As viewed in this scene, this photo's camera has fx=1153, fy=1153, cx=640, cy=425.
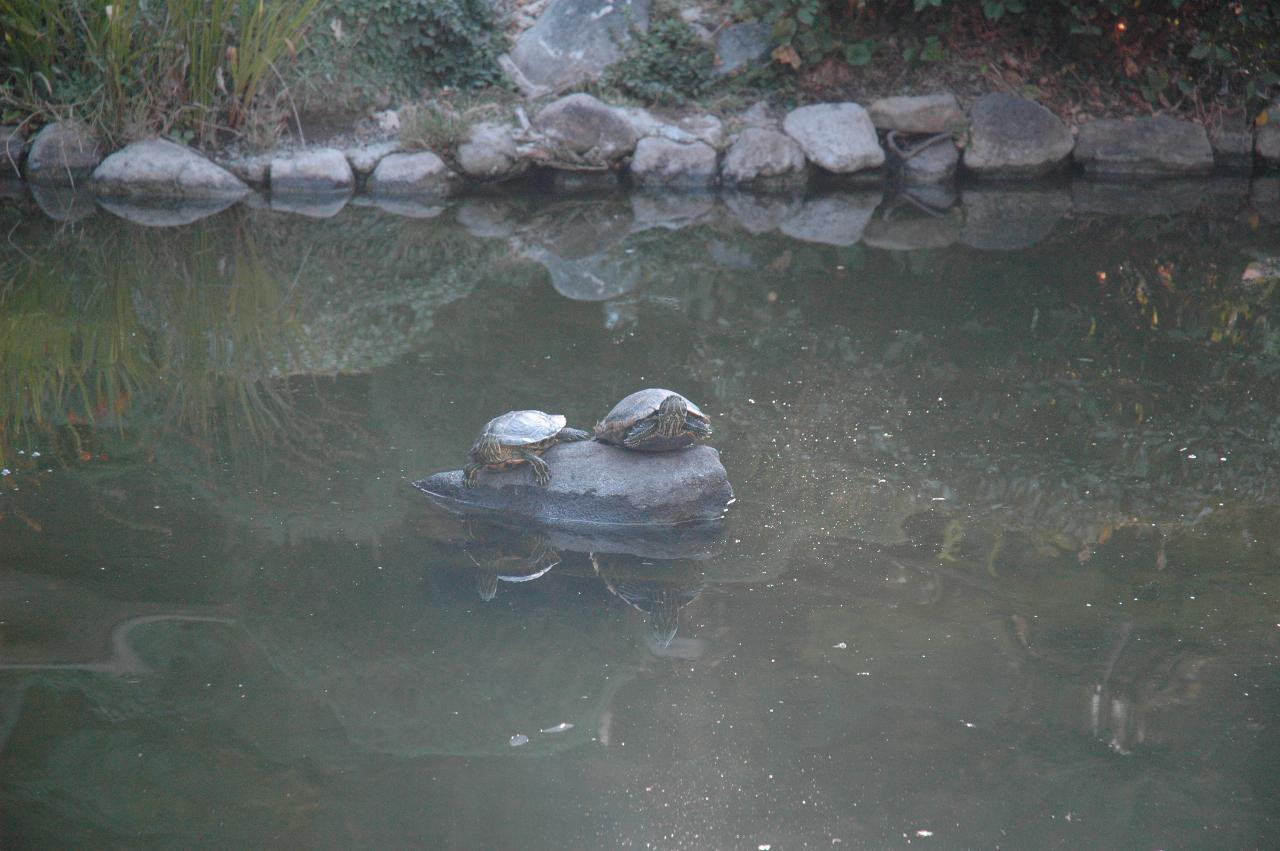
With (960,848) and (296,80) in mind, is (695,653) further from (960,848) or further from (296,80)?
(296,80)

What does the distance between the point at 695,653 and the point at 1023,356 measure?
10.2ft

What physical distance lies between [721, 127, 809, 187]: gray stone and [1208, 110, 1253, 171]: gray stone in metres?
3.75

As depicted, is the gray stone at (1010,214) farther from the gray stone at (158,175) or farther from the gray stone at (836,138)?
the gray stone at (158,175)

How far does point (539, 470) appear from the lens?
155 inches

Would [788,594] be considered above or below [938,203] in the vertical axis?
above

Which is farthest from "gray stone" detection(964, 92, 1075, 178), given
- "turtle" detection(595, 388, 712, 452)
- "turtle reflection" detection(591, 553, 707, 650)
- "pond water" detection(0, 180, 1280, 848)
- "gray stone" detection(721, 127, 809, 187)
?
"turtle reflection" detection(591, 553, 707, 650)

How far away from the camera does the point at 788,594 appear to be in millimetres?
3340

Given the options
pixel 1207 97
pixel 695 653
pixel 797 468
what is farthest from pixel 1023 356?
pixel 1207 97

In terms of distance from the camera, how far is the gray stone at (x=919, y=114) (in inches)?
387

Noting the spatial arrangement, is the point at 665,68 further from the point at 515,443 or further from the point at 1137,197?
the point at 515,443

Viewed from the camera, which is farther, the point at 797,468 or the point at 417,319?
the point at 417,319

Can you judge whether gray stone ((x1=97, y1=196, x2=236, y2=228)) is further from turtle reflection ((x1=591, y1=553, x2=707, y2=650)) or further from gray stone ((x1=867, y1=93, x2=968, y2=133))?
turtle reflection ((x1=591, y1=553, x2=707, y2=650))

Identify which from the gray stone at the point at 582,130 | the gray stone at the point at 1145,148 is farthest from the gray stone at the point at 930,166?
the gray stone at the point at 582,130

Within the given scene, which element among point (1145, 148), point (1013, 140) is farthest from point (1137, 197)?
point (1013, 140)
